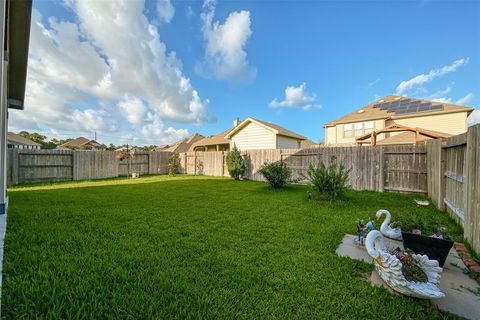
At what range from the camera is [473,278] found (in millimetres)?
2123

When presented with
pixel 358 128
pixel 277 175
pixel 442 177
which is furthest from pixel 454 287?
pixel 358 128

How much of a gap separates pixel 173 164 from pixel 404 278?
582 inches

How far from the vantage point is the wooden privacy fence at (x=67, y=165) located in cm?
996

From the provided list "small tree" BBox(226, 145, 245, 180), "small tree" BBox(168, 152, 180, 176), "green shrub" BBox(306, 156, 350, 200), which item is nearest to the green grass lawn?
"green shrub" BBox(306, 156, 350, 200)

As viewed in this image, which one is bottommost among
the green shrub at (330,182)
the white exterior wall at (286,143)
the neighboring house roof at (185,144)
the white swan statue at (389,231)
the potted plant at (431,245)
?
the white swan statue at (389,231)

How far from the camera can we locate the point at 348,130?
17.5 meters

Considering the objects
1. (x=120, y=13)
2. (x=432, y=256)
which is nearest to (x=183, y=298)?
(x=432, y=256)

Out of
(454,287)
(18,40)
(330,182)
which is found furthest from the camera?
(330,182)

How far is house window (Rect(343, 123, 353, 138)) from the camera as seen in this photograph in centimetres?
1734

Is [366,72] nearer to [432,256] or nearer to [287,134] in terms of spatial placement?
[287,134]

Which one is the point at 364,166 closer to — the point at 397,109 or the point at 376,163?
the point at 376,163

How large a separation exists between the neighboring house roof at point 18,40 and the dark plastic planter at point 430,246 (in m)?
6.69

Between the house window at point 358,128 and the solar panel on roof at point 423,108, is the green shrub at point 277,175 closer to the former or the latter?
the house window at point 358,128

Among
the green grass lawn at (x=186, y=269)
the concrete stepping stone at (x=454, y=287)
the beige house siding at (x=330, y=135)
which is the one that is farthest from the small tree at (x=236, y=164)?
the beige house siding at (x=330, y=135)
